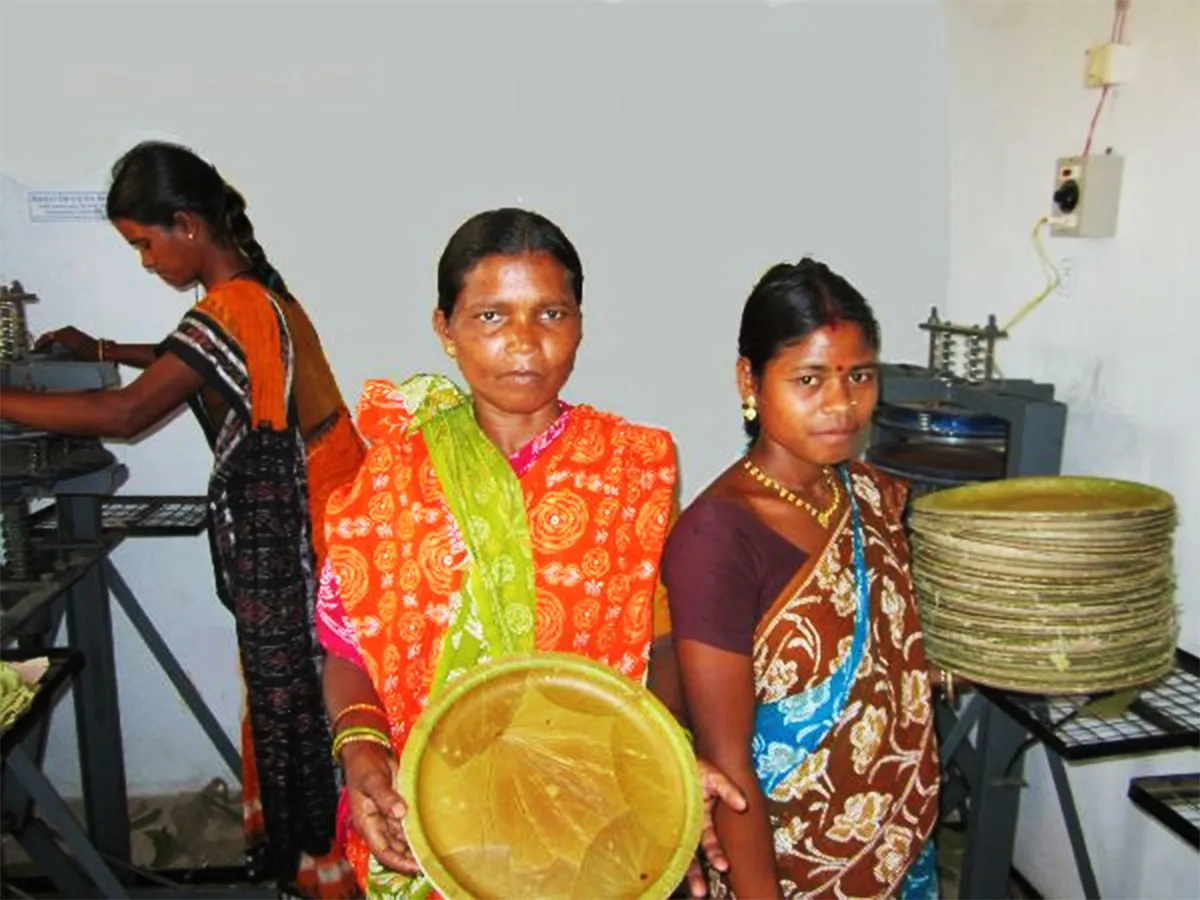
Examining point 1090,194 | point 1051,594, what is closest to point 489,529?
point 1051,594

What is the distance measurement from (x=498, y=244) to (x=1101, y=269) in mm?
1525

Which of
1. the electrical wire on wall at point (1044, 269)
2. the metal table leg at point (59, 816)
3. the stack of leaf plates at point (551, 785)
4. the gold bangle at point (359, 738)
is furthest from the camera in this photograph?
the electrical wire on wall at point (1044, 269)

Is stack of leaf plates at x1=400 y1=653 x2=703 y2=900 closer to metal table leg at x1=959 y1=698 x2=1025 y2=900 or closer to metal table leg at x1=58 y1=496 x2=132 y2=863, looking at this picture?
metal table leg at x1=959 y1=698 x2=1025 y2=900

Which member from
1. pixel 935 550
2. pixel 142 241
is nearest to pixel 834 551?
pixel 935 550

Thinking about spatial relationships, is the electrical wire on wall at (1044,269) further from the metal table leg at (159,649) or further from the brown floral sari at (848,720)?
the metal table leg at (159,649)

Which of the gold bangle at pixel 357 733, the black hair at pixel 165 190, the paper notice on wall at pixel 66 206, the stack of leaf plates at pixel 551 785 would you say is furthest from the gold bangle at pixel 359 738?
the paper notice on wall at pixel 66 206

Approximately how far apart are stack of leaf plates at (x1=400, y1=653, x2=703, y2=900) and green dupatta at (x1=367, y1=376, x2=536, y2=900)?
93mm

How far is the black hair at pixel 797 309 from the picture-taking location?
4.13 ft

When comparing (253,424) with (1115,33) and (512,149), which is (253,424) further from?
(1115,33)

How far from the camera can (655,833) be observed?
3.60 feet

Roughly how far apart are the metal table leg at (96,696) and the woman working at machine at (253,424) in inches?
17.4

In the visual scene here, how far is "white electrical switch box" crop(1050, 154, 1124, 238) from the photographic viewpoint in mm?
2064

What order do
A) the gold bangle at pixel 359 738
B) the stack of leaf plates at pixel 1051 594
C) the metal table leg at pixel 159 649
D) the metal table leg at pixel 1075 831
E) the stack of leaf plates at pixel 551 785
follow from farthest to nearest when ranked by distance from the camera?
the metal table leg at pixel 159 649, the metal table leg at pixel 1075 831, the stack of leaf plates at pixel 1051 594, the gold bangle at pixel 359 738, the stack of leaf plates at pixel 551 785

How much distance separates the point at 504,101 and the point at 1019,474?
162 cm
